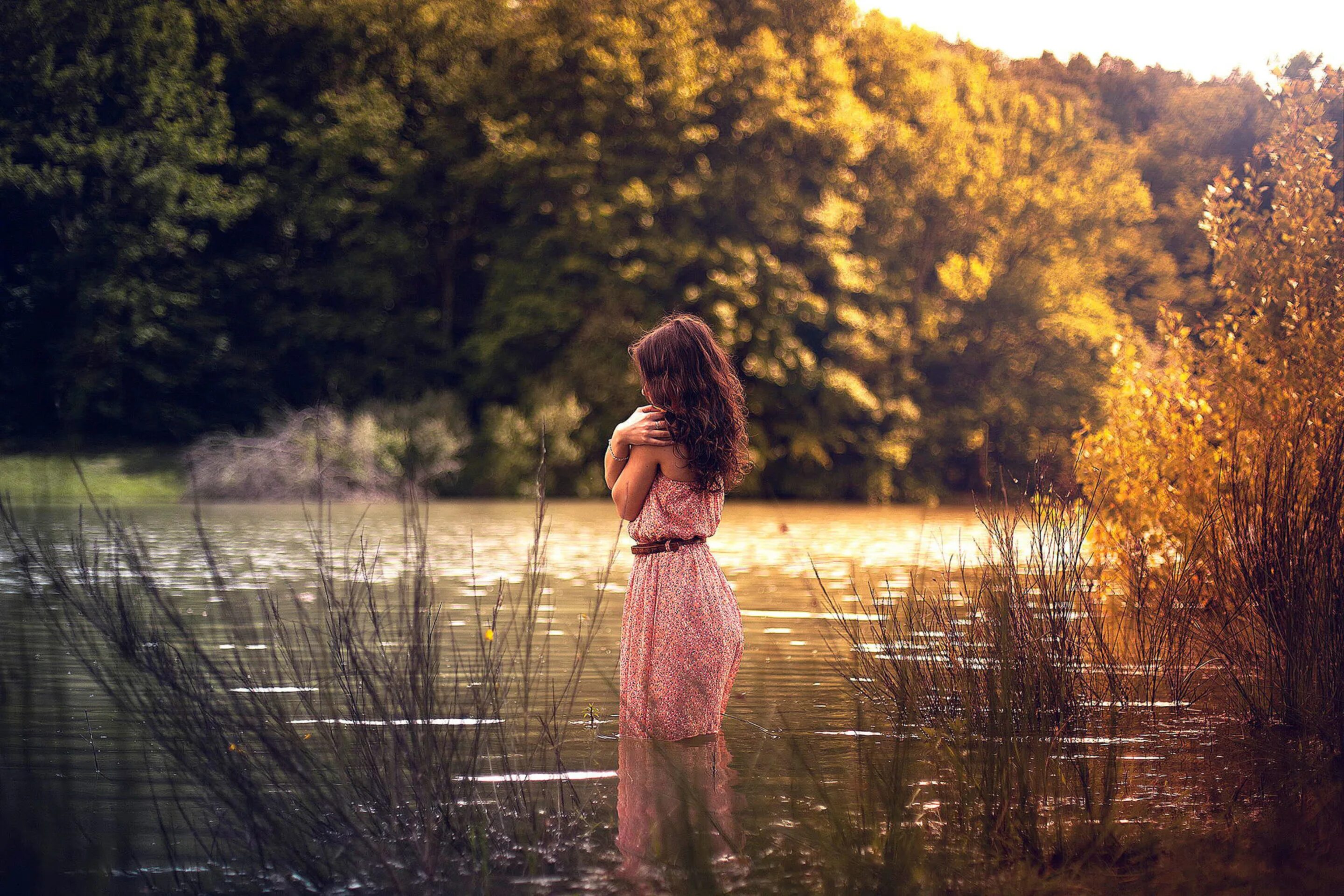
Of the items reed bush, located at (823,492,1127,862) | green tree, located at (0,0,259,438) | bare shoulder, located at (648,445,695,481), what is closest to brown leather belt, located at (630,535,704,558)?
bare shoulder, located at (648,445,695,481)

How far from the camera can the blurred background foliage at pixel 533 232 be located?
1307 inches

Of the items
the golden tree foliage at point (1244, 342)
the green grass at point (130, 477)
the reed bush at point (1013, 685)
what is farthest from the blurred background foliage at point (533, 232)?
the reed bush at point (1013, 685)

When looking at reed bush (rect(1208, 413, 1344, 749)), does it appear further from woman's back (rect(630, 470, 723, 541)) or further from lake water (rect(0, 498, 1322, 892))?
woman's back (rect(630, 470, 723, 541))

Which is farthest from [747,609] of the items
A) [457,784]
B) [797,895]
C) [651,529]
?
[797,895]

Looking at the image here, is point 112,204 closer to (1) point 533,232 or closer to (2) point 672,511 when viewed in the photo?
(1) point 533,232

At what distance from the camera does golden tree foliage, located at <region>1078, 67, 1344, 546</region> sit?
26.5 feet

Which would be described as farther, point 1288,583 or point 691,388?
point 1288,583

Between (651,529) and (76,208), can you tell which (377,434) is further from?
(651,529)

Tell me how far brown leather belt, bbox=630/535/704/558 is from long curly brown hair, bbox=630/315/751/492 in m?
0.29

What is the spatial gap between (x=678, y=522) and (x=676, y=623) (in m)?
0.39

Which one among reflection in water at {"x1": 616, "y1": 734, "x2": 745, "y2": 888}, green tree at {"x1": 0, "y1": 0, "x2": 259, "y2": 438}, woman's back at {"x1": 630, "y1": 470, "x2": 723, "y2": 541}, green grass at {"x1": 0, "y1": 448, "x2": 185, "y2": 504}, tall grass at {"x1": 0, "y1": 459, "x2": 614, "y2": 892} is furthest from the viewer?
green tree at {"x1": 0, "y1": 0, "x2": 259, "y2": 438}

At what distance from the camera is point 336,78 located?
37375 mm

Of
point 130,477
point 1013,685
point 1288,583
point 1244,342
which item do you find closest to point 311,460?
point 130,477

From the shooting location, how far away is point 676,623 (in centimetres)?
564
